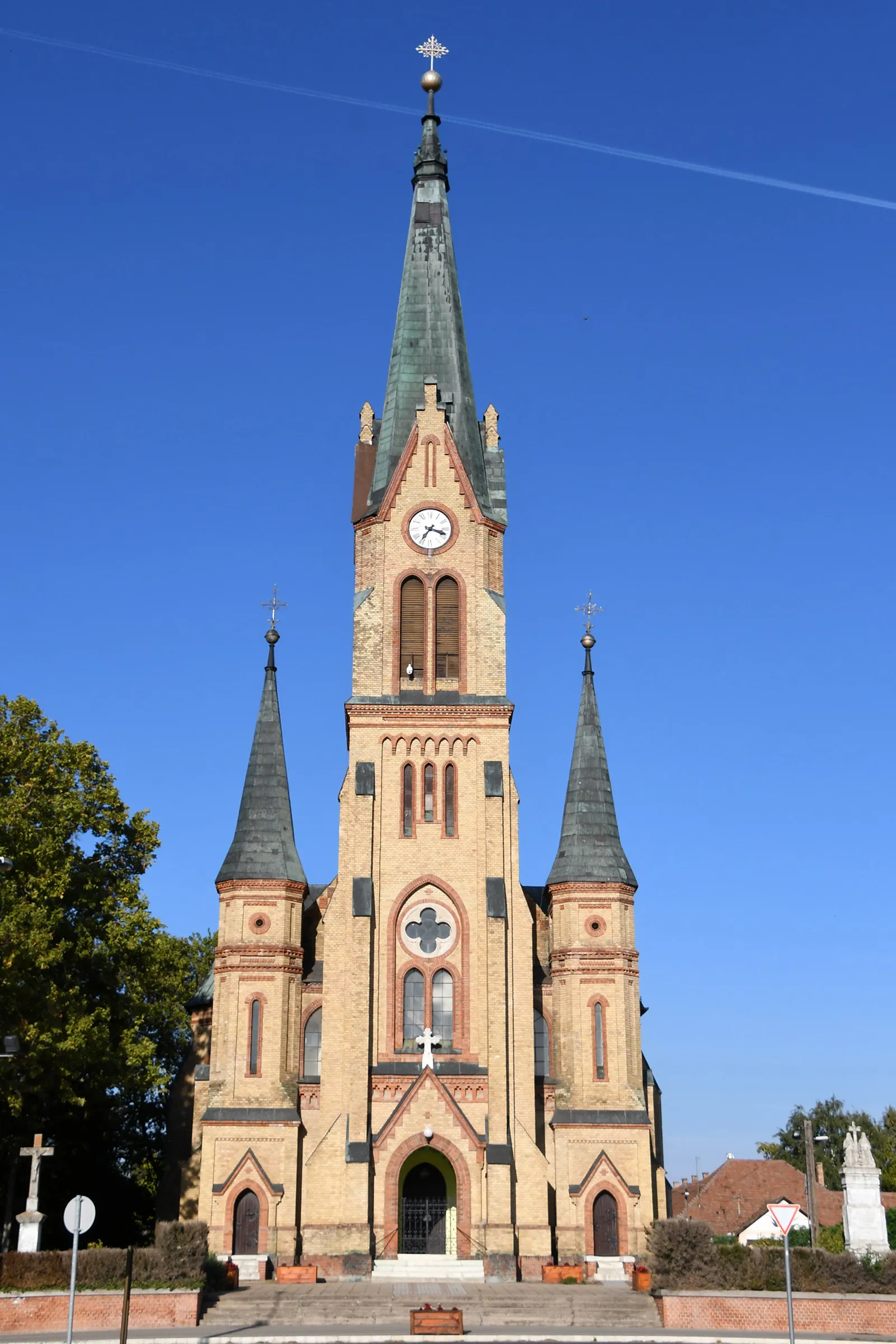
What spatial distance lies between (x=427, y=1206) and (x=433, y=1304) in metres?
7.35

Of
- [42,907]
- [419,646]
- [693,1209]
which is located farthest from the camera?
[693,1209]

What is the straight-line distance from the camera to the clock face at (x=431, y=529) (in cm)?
5184

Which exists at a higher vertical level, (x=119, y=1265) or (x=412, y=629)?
(x=412, y=629)

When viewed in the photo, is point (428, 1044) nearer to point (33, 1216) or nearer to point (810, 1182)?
point (810, 1182)

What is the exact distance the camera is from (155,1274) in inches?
1390

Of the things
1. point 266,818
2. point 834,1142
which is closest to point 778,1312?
point 266,818

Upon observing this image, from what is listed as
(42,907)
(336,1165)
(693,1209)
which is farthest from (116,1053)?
(693,1209)

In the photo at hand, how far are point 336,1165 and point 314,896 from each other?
41.4ft

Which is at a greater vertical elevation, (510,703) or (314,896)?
(510,703)

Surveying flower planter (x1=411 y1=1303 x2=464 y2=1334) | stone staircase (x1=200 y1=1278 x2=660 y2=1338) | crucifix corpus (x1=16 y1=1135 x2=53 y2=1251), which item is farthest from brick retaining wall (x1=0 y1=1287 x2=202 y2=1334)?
flower planter (x1=411 y1=1303 x2=464 y2=1334)

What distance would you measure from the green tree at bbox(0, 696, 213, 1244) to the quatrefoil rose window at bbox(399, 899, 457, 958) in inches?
275

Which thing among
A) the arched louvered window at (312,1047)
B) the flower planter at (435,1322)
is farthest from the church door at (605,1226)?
the flower planter at (435,1322)

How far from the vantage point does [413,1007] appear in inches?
1845

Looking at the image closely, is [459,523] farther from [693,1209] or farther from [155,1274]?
[693,1209]
